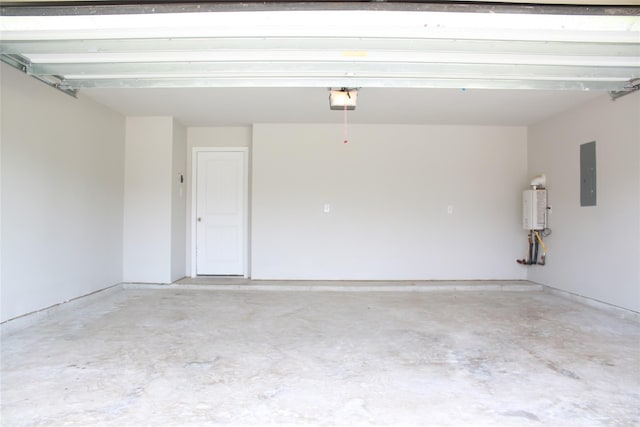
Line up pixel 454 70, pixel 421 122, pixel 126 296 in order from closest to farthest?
pixel 454 70
pixel 126 296
pixel 421 122

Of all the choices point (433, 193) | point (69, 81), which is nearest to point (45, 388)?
point (69, 81)

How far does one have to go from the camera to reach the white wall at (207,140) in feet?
19.9

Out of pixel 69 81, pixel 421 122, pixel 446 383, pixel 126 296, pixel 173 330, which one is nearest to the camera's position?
pixel 446 383

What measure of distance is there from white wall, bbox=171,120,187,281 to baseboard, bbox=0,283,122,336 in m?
0.99

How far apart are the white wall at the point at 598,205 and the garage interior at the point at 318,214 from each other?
3 cm

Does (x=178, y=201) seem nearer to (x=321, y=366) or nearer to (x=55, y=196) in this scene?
(x=55, y=196)

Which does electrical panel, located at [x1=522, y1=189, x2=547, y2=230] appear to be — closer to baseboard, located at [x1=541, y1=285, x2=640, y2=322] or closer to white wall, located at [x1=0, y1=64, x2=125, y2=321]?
baseboard, located at [x1=541, y1=285, x2=640, y2=322]

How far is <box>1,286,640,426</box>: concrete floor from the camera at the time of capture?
209cm

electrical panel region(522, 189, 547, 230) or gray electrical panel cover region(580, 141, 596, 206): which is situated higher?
Result: gray electrical panel cover region(580, 141, 596, 206)

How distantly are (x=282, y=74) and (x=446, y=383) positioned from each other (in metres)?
2.52

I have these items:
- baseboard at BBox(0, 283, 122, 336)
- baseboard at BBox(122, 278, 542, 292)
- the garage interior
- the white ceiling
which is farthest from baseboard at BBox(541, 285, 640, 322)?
baseboard at BBox(0, 283, 122, 336)

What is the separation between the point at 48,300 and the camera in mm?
3977

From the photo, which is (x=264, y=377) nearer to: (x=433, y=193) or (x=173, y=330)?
(x=173, y=330)

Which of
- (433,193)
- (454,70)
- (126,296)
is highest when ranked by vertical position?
(454,70)
